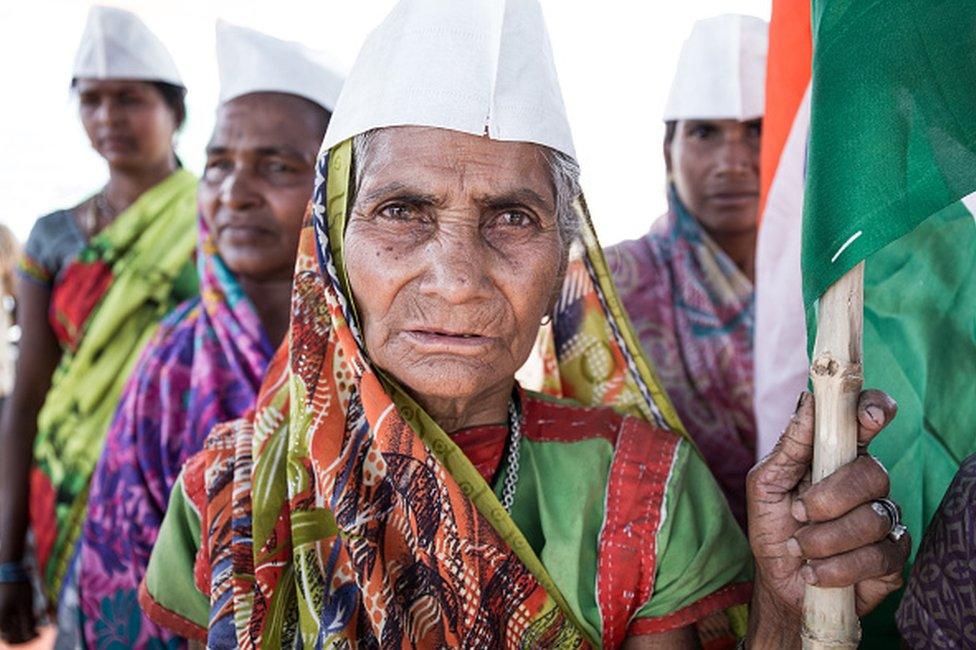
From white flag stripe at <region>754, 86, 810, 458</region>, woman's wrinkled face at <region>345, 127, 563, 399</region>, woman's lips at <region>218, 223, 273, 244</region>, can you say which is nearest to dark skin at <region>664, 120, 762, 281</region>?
white flag stripe at <region>754, 86, 810, 458</region>

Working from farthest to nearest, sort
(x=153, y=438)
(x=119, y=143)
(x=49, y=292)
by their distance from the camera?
(x=119, y=143) → (x=49, y=292) → (x=153, y=438)

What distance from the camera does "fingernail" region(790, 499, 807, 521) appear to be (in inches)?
51.6

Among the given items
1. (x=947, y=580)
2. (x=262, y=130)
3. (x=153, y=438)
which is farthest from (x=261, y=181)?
(x=947, y=580)

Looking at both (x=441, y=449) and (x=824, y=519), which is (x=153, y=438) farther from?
(x=824, y=519)

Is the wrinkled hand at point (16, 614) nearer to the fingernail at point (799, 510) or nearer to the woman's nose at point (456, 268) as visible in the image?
the woman's nose at point (456, 268)

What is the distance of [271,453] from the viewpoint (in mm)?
1753

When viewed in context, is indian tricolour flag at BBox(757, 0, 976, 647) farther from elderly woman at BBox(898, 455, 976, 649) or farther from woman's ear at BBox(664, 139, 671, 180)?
woman's ear at BBox(664, 139, 671, 180)

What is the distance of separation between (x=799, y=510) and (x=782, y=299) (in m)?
0.73

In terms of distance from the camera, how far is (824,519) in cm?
130

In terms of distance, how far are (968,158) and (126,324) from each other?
275 centimetres

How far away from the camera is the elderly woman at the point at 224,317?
8.21 feet

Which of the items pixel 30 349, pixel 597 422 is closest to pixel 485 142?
pixel 597 422

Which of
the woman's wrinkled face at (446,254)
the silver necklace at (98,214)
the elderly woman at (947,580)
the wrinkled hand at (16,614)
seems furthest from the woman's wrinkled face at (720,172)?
the wrinkled hand at (16,614)

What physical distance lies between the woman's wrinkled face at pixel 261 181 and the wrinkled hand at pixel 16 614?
1.49 meters
